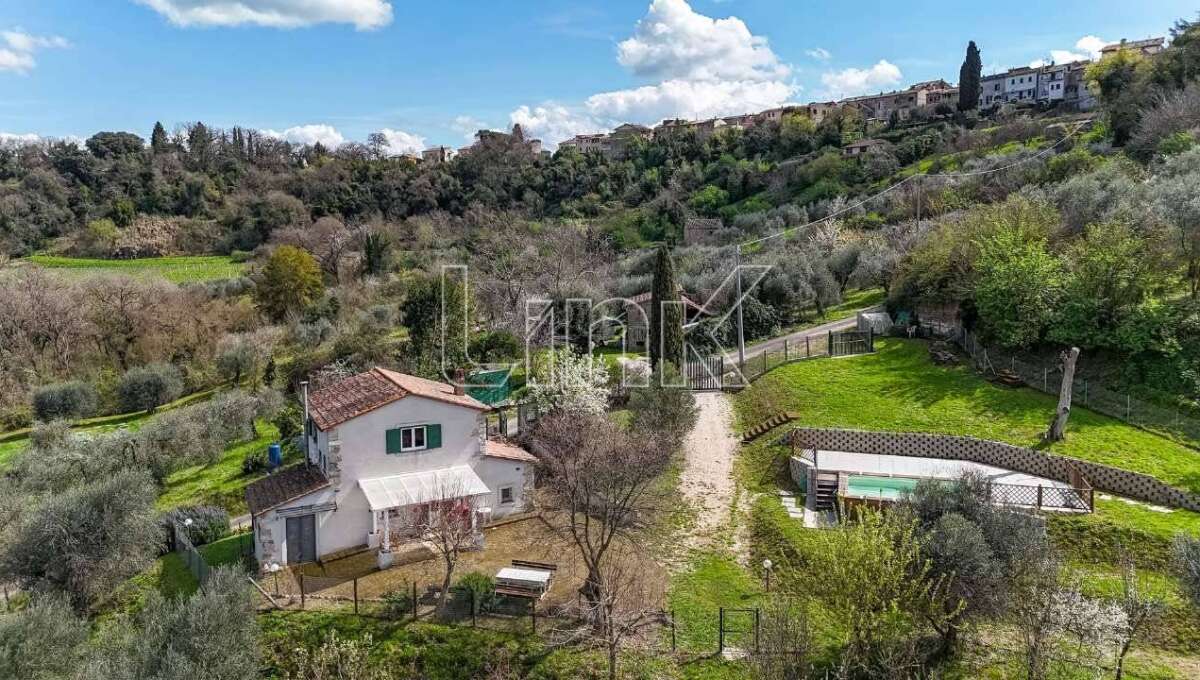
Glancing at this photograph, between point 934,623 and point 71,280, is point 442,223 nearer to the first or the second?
point 71,280

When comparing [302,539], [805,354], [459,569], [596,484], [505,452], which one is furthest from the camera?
[805,354]

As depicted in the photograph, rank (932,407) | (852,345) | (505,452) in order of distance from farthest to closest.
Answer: (852,345) < (932,407) < (505,452)

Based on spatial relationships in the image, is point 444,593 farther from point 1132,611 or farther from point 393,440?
point 1132,611

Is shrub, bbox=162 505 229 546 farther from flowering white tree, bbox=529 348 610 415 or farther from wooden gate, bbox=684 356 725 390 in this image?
wooden gate, bbox=684 356 725 390

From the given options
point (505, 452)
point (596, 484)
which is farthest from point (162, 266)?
point (596, 484)

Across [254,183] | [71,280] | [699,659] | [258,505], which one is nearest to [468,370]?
[258,505]

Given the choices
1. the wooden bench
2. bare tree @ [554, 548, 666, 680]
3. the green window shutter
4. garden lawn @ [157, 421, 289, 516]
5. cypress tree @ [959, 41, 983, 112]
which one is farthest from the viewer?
cypress tree @ [959, 41, 983, 112]

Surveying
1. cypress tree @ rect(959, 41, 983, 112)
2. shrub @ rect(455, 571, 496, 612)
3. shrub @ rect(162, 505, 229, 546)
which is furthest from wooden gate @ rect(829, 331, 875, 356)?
cypress tree @ rect(959, 41, 983, 112)
